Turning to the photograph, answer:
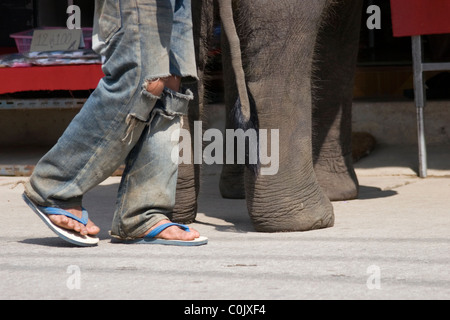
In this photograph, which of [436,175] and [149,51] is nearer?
[149,51]

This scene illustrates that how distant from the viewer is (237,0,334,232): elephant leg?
3.58m

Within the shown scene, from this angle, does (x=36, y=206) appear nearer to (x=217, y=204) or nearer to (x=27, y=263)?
(x=27, y=263)

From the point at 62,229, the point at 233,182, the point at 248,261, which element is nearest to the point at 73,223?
the point at 62,229

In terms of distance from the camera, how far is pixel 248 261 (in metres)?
3.00

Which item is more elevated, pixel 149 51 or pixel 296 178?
pixel 149 51

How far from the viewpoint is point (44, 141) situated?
737 cm

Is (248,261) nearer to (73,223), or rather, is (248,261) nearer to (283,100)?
(73,223)

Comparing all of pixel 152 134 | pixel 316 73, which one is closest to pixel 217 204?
pixel 316 73


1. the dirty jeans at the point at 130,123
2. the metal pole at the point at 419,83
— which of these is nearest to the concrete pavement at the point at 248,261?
the dirty jeans at the point at 130,123

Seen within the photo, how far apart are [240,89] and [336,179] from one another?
1.47 m

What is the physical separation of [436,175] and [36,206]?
317cm

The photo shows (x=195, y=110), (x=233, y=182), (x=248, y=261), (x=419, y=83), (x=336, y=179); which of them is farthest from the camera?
(x=419, y=83)

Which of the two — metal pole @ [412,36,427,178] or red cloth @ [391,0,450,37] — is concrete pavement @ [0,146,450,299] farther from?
red cloth @ [391,0,450,37]

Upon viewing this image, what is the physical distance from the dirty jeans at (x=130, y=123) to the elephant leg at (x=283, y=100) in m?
0.33
